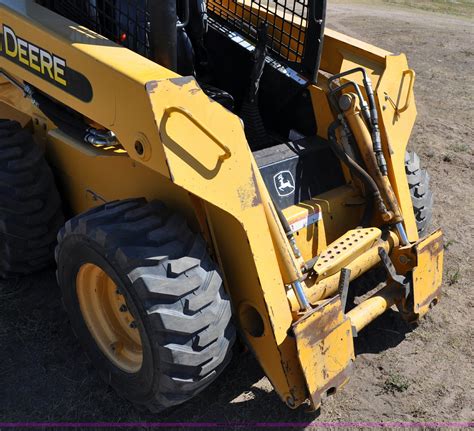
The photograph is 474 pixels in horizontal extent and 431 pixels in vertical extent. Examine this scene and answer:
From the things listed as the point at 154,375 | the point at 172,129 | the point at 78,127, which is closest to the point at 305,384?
the point at 154,375

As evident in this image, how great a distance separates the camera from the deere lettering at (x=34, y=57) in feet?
9.14

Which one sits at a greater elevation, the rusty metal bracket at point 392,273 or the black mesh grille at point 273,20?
the black mesh grille at point 273,20

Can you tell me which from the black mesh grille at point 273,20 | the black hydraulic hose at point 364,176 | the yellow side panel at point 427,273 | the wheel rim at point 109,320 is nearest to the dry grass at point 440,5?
the black mesh grille at point 273,20

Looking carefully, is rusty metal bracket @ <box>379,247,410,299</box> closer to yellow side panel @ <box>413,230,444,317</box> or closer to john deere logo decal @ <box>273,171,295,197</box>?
yellow side panel @ <box>413,230,444,317</box>

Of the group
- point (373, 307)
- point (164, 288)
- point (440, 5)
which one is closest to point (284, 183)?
point (373, 307)

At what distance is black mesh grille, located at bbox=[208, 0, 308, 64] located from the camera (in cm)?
354

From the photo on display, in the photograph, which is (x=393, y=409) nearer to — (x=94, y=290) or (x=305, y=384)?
(x=305, y=384)

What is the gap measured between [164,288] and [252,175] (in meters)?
0.59

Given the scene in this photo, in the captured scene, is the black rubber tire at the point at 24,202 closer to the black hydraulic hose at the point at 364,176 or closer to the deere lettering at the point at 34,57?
the deere lettering at the point at 34,57

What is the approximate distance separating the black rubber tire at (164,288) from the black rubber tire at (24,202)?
2.37 ft

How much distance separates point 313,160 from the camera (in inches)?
129

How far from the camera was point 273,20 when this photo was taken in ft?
12.2

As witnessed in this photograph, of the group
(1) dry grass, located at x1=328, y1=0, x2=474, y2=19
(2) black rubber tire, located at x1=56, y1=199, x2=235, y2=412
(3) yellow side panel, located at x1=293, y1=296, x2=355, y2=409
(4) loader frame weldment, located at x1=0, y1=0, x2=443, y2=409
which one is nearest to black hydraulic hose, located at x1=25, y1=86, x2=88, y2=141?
(4) loader frame weldment, located at x1=0, y1=0, x2=443, y2=409

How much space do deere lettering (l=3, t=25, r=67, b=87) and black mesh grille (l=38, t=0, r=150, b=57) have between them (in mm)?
333
